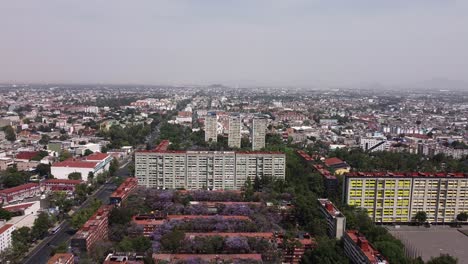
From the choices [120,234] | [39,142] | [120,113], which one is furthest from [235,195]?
[120,113]

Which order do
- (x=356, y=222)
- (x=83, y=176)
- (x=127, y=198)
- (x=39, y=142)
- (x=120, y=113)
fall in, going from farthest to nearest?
(x=120, y=113), (x=39, y=142), (x=83, y=176), (x=127, y=198), (x=356, y=222)

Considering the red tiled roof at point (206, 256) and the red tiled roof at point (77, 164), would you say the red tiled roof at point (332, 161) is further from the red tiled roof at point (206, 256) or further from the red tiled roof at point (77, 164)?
the red tiled roof at point (77, 164)

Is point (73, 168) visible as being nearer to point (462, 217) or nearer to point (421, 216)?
point (421, 216)

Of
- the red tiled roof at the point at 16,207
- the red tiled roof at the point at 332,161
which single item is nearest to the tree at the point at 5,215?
the red tiled roof at the point at 16,207

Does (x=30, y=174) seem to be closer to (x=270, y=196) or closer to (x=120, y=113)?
(x=270, y=196)

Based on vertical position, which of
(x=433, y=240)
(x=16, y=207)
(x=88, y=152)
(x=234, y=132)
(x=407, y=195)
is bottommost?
(x=433, y=240)

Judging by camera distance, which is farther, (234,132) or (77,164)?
(234,132)

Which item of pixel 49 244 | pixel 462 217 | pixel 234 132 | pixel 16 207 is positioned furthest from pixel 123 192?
pixel 234 132
